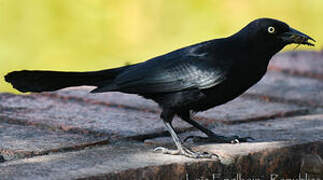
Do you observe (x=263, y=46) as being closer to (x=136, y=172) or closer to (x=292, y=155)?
(x=292, y=155)

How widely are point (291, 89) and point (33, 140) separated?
2152mm

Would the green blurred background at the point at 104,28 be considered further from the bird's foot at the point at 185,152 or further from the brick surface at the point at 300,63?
the bird's foot at the point at 185,152

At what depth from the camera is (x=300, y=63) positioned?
6320mm

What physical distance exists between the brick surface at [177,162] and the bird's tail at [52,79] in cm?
43

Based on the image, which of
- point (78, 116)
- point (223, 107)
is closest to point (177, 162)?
point (78, 116)

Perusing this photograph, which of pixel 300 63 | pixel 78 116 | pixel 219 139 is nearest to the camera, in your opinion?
pixel 219 139

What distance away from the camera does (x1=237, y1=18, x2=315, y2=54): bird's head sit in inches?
161

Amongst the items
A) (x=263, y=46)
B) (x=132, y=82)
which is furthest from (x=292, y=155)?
(x=132, y=82)

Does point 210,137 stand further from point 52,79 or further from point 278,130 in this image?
point 52,79

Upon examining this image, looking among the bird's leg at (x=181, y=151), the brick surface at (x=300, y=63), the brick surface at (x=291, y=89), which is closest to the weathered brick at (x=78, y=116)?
the bird's leg at (x=181, y=151)

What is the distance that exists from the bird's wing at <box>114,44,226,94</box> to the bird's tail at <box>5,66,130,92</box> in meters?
0.12

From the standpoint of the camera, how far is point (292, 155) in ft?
12.5

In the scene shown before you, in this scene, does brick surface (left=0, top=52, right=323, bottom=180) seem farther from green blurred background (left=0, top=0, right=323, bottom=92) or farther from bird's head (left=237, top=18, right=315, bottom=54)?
green blurred background (left=0, top=0, right=323, bottom=92)

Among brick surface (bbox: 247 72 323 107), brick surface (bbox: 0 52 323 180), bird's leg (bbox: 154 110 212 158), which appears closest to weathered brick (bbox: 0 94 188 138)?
brick surface (bbox: 0 52 323 180)
